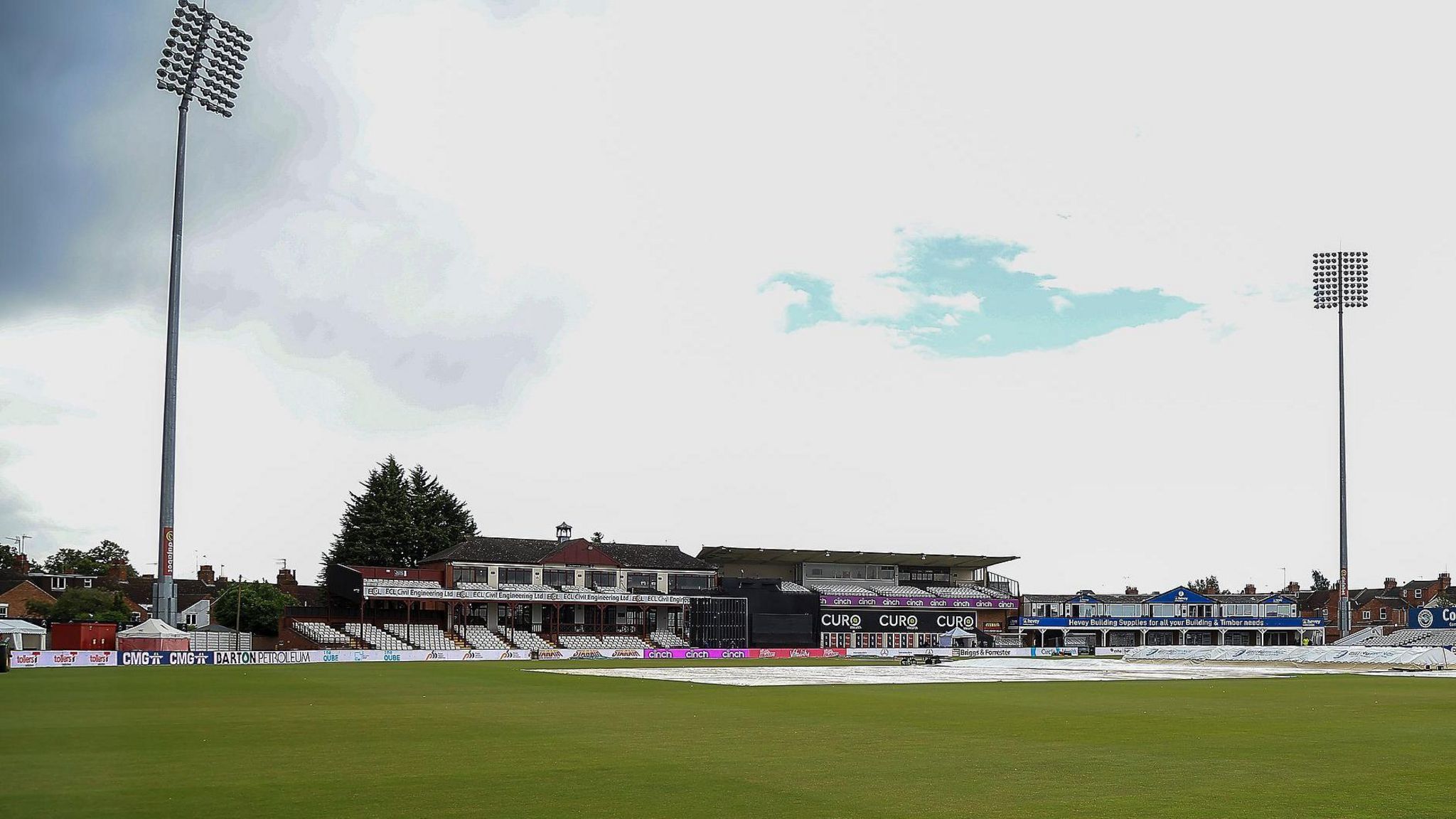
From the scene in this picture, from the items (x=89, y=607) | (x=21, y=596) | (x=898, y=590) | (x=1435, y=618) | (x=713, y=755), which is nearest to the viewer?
(x=713, y=755)

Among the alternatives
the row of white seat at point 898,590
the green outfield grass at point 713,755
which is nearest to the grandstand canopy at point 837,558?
the row of white seat at point 898,590

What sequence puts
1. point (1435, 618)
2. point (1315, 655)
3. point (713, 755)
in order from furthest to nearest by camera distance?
1. point (1435, 618)
2. point (1315, 655)
3. point (713, 755)

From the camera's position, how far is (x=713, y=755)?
17.2m

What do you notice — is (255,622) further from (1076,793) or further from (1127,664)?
(1076,793)

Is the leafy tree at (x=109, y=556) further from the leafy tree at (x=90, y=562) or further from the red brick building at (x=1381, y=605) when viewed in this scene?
the red brick building at (x=1381, y=605)

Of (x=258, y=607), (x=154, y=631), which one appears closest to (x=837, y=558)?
(x=258, y=607)

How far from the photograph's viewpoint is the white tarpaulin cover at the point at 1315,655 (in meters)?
59.8

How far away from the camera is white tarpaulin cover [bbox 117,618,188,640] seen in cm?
5222

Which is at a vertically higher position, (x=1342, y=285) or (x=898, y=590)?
(x=1342, y=285)

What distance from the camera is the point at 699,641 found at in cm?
8719

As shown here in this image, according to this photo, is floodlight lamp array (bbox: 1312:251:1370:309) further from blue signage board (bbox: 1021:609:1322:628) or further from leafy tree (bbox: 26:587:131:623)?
leafy tree (bbox: 26:587:131:623)

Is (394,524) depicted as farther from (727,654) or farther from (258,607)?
(727,654)

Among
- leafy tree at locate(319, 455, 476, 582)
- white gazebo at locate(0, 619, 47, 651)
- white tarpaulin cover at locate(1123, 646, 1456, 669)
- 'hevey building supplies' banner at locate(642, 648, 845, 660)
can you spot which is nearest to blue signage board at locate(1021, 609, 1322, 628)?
white tarpaulin cover at locate(1123, 646, 1456, 669)

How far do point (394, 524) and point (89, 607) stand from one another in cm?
2995
